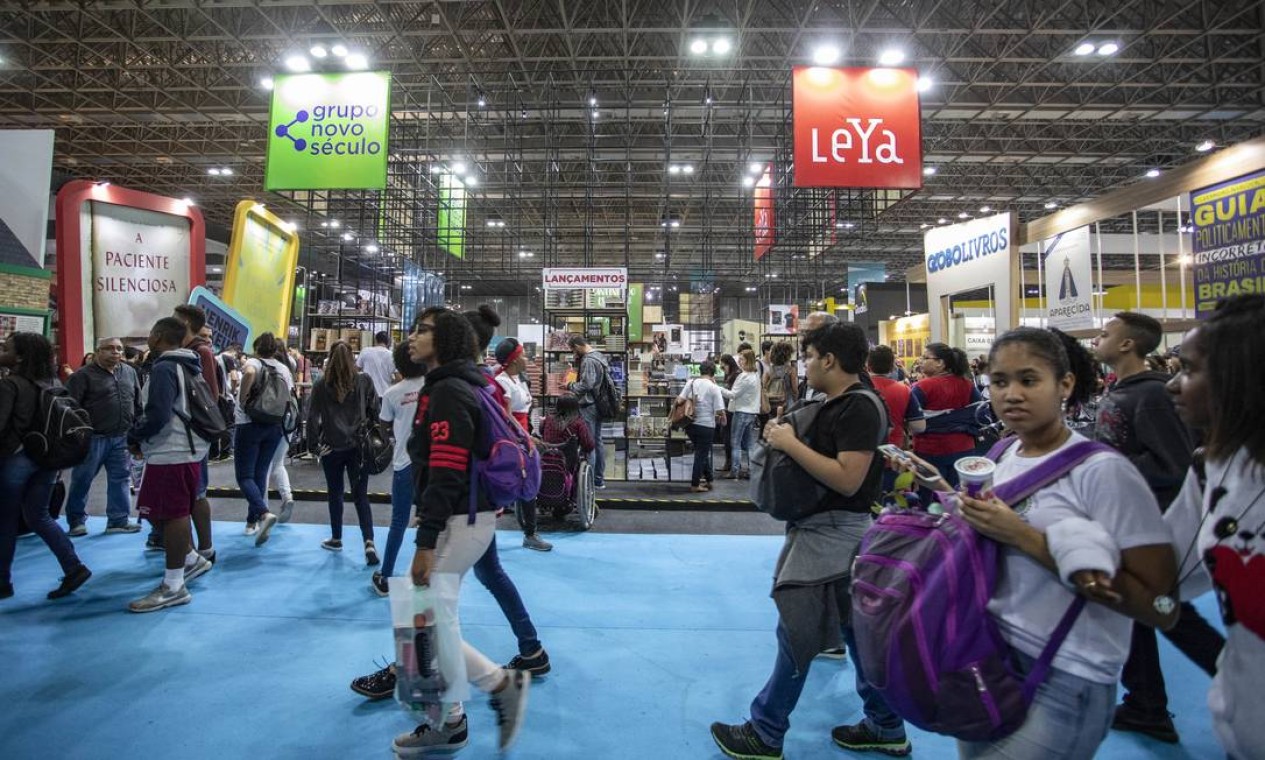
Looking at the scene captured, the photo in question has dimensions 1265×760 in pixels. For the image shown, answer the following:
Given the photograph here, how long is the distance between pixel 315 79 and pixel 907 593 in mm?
9224

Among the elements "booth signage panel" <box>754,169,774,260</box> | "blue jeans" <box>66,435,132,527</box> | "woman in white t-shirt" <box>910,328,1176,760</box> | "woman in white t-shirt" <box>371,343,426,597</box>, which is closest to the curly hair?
"blue jeans" <box>66,435,132,527</box>

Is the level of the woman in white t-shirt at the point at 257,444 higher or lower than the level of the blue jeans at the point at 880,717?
higher

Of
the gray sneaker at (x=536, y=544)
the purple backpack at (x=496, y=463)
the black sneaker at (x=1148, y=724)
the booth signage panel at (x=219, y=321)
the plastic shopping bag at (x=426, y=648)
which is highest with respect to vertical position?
the booth signage panel at (x=219, y=321)

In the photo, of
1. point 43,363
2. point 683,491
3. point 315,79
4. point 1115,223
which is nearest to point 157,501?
point 43,363

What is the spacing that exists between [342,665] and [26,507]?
251cm

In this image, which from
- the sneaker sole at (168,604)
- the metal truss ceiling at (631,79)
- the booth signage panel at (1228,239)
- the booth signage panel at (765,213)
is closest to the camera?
the sneaker sole at (168,604)

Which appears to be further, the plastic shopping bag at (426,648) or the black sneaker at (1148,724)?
the black sneaker at (1148,724)

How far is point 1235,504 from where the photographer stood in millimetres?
1027

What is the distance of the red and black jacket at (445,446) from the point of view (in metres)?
2.11

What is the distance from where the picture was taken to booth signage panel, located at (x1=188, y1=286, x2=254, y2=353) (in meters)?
5.56

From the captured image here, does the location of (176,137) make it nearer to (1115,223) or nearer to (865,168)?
(865,168)

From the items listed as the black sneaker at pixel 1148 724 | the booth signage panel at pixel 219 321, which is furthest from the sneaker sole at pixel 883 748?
the booth signage panel at pixel 219 321

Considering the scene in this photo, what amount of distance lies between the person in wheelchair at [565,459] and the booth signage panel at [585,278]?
2.66 m

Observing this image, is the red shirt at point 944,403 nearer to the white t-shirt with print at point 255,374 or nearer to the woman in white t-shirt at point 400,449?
the woman in white t-shirt at point 400,449
